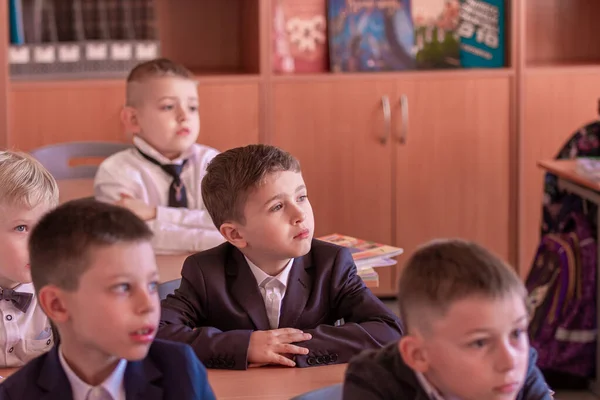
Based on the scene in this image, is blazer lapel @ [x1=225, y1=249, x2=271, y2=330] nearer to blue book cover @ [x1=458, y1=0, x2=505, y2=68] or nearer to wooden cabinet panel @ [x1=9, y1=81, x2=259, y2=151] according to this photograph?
wooden cabinet panel @ [x1=9, y1=81, x2=259, y2=151]

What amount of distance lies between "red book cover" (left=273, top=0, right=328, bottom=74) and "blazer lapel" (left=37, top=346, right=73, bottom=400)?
2.86m

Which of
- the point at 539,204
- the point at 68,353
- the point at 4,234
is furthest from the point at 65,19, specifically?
the point at 68,353

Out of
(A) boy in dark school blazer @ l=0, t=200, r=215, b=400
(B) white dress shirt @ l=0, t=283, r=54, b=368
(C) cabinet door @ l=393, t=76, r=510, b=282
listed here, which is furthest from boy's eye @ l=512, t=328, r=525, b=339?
(C) cabinet door @ l=393, t=76, r=510, b=282

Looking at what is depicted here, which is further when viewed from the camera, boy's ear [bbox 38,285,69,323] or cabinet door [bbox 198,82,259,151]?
cabinet door [bbox 198,82,259,151]

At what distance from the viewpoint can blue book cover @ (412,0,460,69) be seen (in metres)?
4.23

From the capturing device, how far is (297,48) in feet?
13.6

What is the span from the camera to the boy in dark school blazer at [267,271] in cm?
197

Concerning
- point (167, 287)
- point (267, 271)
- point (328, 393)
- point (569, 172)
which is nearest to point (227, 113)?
point (569, 172)

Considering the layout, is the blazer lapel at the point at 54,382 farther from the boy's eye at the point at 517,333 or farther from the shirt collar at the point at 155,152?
the shirt collar at the point at 155,152

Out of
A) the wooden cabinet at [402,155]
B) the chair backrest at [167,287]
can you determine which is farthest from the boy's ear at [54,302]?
the wooden cabinet at [402,155]

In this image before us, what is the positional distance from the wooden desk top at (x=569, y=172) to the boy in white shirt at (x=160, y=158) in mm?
1114

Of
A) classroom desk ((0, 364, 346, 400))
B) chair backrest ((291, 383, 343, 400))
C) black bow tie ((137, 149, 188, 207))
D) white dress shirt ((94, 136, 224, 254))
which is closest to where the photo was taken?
chair backrest ((291, 383, 343, 400))

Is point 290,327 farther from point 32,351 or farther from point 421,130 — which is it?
point 421,130

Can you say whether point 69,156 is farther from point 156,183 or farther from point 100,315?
point 100,315
